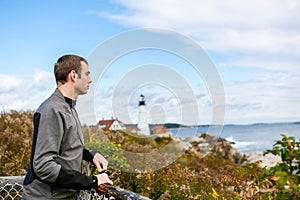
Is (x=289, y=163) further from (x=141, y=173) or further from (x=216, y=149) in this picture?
(x=216, y=149)

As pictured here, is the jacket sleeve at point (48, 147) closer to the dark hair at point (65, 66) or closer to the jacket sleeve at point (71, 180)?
the jacket sleeve at point (71, 180)

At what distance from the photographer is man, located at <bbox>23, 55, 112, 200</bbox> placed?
2.43 meters

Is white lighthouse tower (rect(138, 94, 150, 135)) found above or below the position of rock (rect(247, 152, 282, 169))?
above

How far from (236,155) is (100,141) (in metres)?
12.5

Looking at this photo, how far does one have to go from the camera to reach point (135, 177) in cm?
554

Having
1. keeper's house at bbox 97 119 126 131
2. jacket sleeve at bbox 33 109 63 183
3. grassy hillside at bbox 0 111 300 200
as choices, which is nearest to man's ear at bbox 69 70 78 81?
jacket sleeve at bbox 33 109 63 183

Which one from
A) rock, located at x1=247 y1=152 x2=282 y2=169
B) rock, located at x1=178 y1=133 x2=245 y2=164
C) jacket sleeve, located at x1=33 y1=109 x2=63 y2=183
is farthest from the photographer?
rock, located at x1=178 y1=133 x2=245 y2=164

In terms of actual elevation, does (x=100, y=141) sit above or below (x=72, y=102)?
below

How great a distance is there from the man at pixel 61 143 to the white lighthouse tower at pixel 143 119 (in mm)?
3706

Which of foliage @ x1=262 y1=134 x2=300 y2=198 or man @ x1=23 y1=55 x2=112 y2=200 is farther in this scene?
man @ x1=23 y1=55 x2=112 y2=200

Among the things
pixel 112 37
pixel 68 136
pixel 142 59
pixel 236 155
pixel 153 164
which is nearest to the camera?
pixel 68 136

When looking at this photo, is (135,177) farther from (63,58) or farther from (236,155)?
(236,155)

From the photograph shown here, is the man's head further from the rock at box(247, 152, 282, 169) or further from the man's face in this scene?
the rock at box(247, 152, 282, 169)

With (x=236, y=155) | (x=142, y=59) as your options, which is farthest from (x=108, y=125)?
(x=236, y=155)
